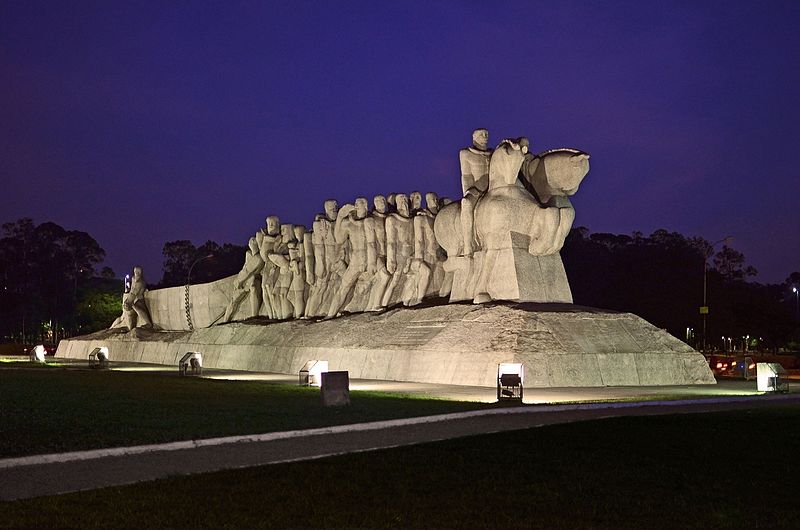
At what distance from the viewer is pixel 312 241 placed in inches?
1495

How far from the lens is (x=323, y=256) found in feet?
123

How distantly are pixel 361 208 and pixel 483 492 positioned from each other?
26285mm

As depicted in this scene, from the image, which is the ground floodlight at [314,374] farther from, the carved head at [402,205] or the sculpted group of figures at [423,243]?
the carved head at [402,205]

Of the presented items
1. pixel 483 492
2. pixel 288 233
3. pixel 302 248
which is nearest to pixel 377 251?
pixel 302 248

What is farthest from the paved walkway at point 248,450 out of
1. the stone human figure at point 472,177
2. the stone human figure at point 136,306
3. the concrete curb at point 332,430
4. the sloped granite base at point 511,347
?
the stone human figure at point 136,306

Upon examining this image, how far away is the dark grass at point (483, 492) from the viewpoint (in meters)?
7.32

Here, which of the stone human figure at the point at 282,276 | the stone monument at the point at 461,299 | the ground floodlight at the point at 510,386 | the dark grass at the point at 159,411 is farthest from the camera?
the stone human figure at the point at 282,276

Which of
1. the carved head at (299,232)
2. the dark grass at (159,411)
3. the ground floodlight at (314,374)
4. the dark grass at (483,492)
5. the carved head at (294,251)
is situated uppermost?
the carved head at (299,232)

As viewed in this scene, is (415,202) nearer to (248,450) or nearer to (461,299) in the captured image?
(461,299)

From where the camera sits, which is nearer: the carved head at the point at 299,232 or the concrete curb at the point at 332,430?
the concrete curb at the point at 332,430

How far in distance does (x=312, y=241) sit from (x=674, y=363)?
17719 mm

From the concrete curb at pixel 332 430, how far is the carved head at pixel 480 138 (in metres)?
11.0

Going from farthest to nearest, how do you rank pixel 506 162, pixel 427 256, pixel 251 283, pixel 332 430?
1. pixel 251 283
2. pixel 427 256
3. pixel 506 162
4. pixel 332 430

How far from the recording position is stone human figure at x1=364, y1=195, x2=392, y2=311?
32.5m
